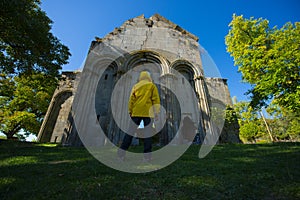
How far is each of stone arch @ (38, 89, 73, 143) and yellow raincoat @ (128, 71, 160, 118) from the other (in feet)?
37.5

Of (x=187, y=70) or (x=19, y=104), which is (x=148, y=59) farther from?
(x=19, y=104)

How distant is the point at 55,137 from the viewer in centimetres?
1324

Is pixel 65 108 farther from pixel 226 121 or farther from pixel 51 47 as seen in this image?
pixel 226 121

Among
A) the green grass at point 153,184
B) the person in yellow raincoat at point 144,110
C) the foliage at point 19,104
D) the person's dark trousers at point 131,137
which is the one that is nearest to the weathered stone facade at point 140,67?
the foliage at point 19,104

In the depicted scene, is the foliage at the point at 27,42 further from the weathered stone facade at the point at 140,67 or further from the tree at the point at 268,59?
the tree at the point at 268,59

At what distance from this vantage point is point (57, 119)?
1423 centimetres

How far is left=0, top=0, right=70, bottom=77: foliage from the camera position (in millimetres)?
7054

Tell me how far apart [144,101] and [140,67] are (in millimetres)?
9411

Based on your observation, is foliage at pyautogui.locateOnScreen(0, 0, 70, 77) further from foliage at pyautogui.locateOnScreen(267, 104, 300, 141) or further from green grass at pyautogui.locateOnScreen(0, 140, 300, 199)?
foliage at pyautogui.locateOnScreen(267, 104, 300, 141)

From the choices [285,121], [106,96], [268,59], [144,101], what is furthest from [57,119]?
[285,121]

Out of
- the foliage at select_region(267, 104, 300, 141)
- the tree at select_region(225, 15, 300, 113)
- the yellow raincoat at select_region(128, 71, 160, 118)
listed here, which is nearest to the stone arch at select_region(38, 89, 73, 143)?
the yellow raincoat at select_region(128, 71, 160, 118)

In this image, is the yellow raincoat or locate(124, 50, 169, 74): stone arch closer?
the yellow raincoat

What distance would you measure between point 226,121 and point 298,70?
597 centimetres

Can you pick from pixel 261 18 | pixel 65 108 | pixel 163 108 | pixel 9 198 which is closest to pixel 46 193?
pixel 9 198
